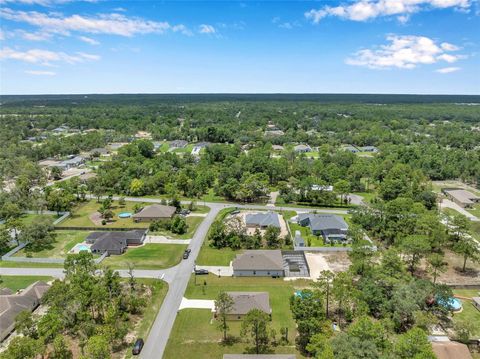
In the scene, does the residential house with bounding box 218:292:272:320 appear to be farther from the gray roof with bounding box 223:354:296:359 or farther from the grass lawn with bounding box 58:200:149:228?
the grass lawn with bounding box 58:200:149:228

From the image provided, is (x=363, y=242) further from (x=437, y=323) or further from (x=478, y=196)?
(x=478, y=196)

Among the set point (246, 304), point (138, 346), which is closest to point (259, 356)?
point (246, 304)

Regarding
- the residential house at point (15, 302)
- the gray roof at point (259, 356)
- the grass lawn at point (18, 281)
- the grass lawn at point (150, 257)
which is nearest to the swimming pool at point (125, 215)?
the grass lawn at point (150, 257)

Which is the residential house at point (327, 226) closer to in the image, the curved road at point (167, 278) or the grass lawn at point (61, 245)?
the curved road at point (167, 278)

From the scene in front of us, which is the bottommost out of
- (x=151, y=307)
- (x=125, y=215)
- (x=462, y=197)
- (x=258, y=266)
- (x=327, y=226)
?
(x=151, y=307)

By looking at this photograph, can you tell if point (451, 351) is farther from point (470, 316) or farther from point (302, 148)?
point (302, 148)

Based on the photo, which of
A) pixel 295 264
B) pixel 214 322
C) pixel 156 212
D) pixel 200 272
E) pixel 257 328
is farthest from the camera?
pixel 156 212
